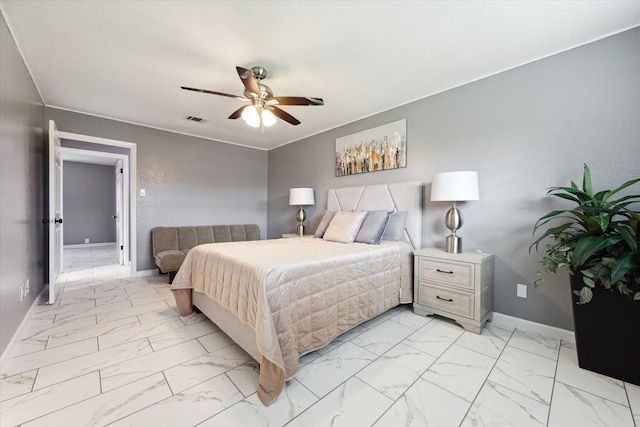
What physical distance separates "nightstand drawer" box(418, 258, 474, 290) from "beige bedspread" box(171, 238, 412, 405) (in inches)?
10.6

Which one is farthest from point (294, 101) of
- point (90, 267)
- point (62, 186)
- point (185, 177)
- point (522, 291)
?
point (90, 267)

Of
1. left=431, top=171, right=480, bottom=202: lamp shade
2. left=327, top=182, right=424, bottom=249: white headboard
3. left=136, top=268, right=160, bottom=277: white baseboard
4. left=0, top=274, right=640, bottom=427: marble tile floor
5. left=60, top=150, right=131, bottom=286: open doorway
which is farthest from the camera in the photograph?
left=60, top=150, right=131, bottom=286: open doorway

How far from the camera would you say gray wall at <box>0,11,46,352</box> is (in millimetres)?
1809

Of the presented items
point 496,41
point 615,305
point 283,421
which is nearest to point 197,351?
point 283,421

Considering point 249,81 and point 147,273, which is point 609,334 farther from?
point 147,273

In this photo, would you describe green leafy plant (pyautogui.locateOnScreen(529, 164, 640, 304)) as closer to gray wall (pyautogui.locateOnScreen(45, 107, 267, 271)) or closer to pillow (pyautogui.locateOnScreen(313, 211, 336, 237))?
pillow (pyautogui.locateOnScreen(313, 211, 336, 237))

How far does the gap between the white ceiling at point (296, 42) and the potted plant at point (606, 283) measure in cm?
121

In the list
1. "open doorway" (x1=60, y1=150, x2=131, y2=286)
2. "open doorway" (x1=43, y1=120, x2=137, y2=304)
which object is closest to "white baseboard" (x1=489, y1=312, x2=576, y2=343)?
"open doorway" (x1=43, y1=120, x2=137, y2=304)

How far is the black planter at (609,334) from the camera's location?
1.57m

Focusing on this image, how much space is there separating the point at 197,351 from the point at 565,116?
3.52m

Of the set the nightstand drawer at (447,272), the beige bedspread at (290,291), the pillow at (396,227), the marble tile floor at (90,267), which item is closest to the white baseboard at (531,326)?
the nightstand drawer at (447,272)

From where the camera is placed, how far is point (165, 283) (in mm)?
3736

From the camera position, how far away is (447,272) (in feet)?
7.79

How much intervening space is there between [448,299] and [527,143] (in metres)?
1.59
